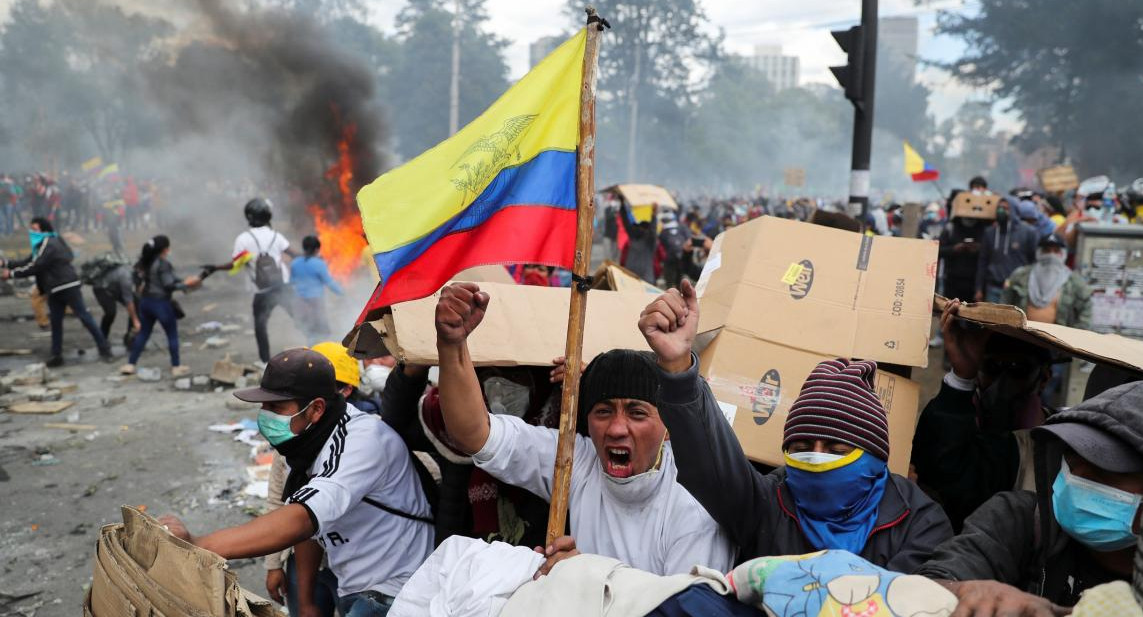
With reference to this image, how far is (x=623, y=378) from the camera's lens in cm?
232

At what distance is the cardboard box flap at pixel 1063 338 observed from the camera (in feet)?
6.94

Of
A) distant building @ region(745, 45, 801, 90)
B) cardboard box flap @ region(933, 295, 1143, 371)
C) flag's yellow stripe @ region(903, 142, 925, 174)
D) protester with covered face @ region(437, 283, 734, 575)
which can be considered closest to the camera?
cardboard box flap @ region(933, 295, 1143, 371)

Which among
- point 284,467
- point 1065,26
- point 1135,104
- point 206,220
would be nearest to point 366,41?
point 206,220

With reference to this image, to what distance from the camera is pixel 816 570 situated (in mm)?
1304

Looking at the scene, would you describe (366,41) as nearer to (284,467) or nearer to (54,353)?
(54,353)

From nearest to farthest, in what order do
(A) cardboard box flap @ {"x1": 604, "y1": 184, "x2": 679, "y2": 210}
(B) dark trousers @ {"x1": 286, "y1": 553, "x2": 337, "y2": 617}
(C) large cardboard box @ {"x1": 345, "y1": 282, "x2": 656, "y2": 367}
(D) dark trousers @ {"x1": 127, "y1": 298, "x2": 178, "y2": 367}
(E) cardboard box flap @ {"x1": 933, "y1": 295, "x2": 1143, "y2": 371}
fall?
(E) cardboard box flap @ {"x1": 933, "y1": 295, "x2": 1143, "y2": 371} < (C) large cardboard box @ {"x1": 345, "y1": 282, "x2": 656, "y2": 367} < (B) dark trousers @ {"x1": 286, "y1": 553, "x2": 337, "y2": 617} < (D) dark trousers @ {"x1": 127, "y1": 298, "x2": 178, "y2": 367} < (A) cardboard box flap @ {"x1": 604, "y1": 184, "x2": 679, "y2": 210}

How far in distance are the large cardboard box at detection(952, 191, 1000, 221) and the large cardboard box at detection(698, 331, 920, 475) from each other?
7738mm

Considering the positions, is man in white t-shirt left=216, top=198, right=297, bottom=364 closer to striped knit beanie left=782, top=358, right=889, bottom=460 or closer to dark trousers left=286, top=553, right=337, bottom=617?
dark trousers left=286, top=553, right=337, bottom=617

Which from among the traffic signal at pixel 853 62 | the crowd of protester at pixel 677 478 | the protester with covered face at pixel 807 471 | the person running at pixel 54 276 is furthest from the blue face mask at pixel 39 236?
the protester with covered face at pixel 807 471

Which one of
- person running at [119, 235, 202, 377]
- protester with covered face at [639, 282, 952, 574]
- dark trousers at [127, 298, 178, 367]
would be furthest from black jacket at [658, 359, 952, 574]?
dark trousers at [127, 298, 178, 367]

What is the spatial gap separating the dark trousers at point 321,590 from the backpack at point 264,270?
6.28 m

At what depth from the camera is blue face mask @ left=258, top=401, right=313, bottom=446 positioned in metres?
2.69

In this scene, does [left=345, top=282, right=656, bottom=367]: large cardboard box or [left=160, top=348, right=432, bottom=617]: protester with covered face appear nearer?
[left=160, top=348, right=432, bottom=617]: protester with covered face

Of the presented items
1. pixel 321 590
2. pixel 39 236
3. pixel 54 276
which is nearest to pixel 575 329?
pixel 321 590
